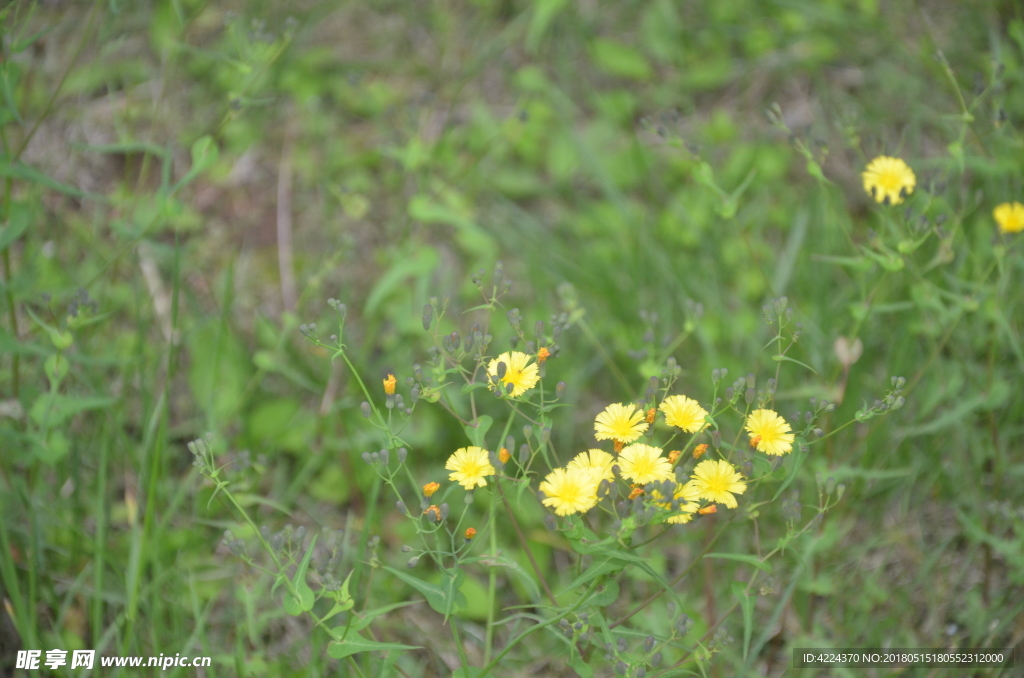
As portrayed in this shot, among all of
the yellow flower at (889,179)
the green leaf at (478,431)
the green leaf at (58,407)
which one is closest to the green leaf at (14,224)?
the green leaf at (58,407)

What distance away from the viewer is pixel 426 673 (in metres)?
2.18

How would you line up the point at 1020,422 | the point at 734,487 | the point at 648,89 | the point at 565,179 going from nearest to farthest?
the point at 734,487
the point at 1020,422
the point at 565,179
the point at 648,89

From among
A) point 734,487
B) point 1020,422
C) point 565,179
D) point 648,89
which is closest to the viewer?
point 734,487

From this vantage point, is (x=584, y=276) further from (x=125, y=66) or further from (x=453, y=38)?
(x=125, y=66)

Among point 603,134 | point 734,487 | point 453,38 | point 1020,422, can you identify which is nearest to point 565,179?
point 603,134

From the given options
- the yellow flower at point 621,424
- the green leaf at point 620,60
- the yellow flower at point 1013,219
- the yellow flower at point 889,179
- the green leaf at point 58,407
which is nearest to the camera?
the yellow flower at point 621,424

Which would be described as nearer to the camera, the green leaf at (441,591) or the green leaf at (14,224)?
the green leaf at (441,591)

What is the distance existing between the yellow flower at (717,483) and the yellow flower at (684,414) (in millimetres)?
74

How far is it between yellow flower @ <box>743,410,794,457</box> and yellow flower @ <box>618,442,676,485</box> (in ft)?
0.58

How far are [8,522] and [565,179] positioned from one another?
7.31 feet

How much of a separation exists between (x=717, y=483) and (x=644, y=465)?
0.50 feet

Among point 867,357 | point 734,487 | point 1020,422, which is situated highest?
point 734,487

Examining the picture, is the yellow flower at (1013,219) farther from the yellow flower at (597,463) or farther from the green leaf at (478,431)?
the green leaf at (478,431)

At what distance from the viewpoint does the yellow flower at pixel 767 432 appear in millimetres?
1452
